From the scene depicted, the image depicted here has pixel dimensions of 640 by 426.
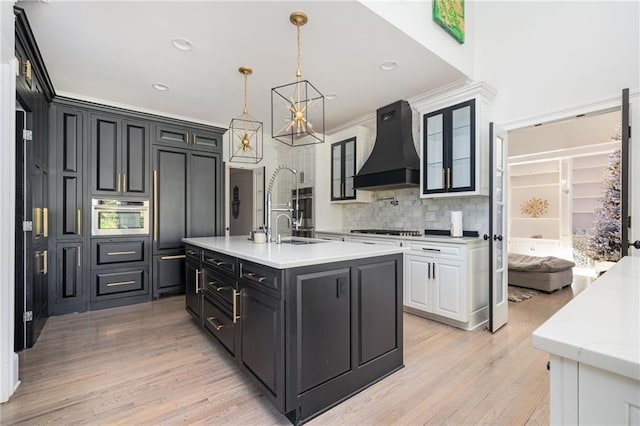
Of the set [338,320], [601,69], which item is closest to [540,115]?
[601,69]

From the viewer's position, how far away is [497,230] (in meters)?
3.19

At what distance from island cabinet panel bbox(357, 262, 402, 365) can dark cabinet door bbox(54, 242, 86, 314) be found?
12.0ft

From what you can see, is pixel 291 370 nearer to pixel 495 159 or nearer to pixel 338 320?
pixel 338 320

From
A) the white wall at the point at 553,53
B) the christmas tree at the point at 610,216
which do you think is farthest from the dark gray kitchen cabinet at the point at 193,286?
the christmas tree at the point at 610,216

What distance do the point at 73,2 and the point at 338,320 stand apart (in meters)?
2.91

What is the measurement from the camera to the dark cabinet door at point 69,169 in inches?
143

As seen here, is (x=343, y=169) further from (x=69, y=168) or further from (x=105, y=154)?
(x=69, y=168)

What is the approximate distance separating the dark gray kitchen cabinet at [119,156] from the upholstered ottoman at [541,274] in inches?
225

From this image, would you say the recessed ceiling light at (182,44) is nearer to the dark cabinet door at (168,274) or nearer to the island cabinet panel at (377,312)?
the island cabinet panel at (377,312)

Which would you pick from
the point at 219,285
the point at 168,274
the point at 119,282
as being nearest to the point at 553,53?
the point at 219,285

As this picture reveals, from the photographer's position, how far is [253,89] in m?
3.71

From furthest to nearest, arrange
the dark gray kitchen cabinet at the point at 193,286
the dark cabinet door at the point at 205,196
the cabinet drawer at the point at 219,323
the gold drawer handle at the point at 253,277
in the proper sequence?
the dark cabinet door at the point at 205,196 < the dark gray kitchen cabinet at the point at 193,286 < the cabinet drawer at the point at 219,323 < the gold drawer handle at the point at 253,277

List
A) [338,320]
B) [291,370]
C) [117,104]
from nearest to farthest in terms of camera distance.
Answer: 1. [291,370]
2. [338,320]
3. [117,104]

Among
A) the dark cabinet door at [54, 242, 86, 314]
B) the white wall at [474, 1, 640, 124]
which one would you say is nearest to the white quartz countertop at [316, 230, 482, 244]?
the white wall at [474, 1, 640, 124]
